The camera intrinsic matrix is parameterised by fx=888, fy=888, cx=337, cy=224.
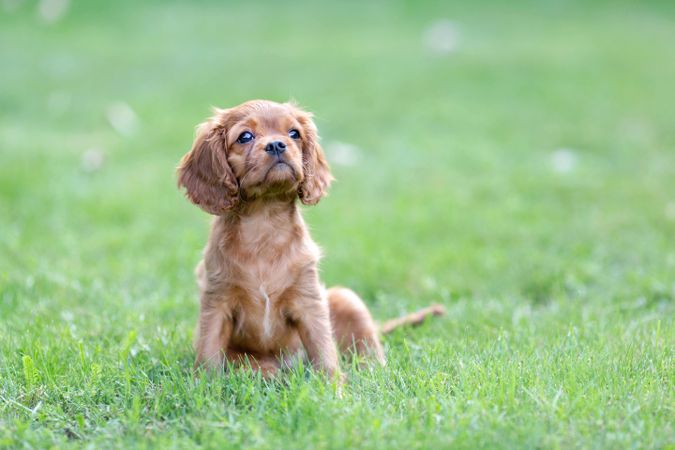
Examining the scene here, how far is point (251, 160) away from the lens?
4.39 m

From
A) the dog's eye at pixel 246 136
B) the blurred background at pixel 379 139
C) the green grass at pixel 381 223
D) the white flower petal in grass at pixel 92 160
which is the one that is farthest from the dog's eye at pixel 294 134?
the white flower petal in grass at pixel 92 160

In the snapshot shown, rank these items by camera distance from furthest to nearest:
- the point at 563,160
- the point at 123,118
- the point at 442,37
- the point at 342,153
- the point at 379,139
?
the point at 442,37 → the point at 123,118 → the point at 379,139 → the point at 342,153 → the point at 563,160

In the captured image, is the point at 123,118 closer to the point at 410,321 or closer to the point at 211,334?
the point at 410,321

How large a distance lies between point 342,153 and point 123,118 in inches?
122

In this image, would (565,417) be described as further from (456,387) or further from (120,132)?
(120,132)

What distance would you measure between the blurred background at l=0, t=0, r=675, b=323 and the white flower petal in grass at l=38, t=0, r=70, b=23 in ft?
0.21

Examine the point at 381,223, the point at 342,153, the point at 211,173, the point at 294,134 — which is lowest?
the point at 381,223

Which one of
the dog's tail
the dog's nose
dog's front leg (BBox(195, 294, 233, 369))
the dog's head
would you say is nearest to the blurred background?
the dog's tail

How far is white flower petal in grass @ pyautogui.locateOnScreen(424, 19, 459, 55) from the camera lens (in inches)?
600

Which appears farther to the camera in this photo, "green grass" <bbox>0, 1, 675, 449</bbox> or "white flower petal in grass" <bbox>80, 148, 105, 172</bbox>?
"white flower petal in grass" <bbox>80, 148, 105, 172</bbox>

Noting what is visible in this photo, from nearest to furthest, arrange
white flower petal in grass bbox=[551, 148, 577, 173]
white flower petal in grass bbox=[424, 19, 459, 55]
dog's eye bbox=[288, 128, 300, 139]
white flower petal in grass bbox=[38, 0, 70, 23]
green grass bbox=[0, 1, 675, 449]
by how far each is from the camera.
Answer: green grass bbox=[0, 1, 675, 449]
dog's eye bbox=[288, 128, 300, 139]
white flower petal in grass bbox=[551, 148, 577, 173]
white flower petal in grass bbox=[424, 19, 459, 55]
white flower petal in grass bbox=[38, 0, 70, 23]

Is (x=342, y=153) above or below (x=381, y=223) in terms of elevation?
above

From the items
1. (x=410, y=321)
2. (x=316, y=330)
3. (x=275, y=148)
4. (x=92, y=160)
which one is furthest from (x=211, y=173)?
(x=92, y=160)

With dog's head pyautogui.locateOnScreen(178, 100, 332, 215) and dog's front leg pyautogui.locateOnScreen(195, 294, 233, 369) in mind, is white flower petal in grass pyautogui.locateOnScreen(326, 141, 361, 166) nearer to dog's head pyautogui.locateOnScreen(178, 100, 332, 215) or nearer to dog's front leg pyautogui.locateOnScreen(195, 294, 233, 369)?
dog's head pyautogui.locateOnScreen(178, 100, 332, 215)
